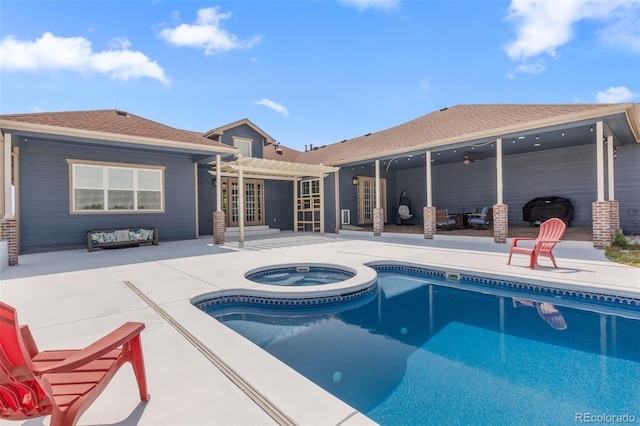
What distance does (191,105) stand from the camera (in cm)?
1464

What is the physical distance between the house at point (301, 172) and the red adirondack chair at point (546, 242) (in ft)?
9.04

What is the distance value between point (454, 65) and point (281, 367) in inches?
511

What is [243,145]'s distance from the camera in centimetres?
1523

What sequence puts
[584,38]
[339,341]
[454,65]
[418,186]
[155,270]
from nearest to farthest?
[339,341] < [155,270] < [584,38] < [454,65] < [418,186]

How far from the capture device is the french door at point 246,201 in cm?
1444

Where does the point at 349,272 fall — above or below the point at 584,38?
below

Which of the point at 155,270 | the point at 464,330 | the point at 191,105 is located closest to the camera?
the point at 464,330

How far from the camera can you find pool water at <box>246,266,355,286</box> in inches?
241

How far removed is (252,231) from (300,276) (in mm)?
8464

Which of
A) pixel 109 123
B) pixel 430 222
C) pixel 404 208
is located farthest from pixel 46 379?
pixel 404 208

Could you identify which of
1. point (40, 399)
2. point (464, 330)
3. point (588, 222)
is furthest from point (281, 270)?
point (588, 222)

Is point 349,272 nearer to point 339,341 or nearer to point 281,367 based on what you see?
point 339,341

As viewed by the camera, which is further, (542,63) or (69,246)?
(542,63)

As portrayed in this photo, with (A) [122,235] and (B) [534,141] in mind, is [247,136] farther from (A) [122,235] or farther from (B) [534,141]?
(B) [534,141]
